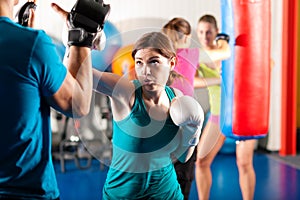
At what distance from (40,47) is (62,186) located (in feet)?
9.31

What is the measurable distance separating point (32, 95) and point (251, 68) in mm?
1547

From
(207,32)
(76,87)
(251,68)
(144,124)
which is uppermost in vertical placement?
(207,32)

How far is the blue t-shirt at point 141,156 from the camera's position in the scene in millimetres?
1443

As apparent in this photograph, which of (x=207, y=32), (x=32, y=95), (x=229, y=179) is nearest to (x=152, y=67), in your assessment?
(x=32, y=95)

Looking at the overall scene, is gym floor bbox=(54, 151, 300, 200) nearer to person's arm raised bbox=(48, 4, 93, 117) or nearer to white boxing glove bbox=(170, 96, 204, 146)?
white boxing glove bbox=(170, 96, 204, 146)

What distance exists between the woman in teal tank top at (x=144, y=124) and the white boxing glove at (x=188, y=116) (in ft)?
0.10

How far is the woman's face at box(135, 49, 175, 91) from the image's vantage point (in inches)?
55.2

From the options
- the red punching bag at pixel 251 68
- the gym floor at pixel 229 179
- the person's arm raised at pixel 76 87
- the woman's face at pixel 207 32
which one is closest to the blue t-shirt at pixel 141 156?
the person's arm raised at pixel 76 87

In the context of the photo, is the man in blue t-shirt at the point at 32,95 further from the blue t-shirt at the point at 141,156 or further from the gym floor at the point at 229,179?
the gym floor at the point at 229,179

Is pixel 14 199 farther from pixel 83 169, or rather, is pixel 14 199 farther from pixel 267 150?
pixel 267 150

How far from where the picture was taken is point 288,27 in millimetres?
4922

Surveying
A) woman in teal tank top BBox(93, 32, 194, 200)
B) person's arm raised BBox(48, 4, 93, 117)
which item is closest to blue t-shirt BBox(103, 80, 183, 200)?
woman in teal tank top BBox(93, 32, 194, 200)

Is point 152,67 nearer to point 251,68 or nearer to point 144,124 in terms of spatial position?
point 144,124

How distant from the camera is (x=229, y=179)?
398 centimetres
